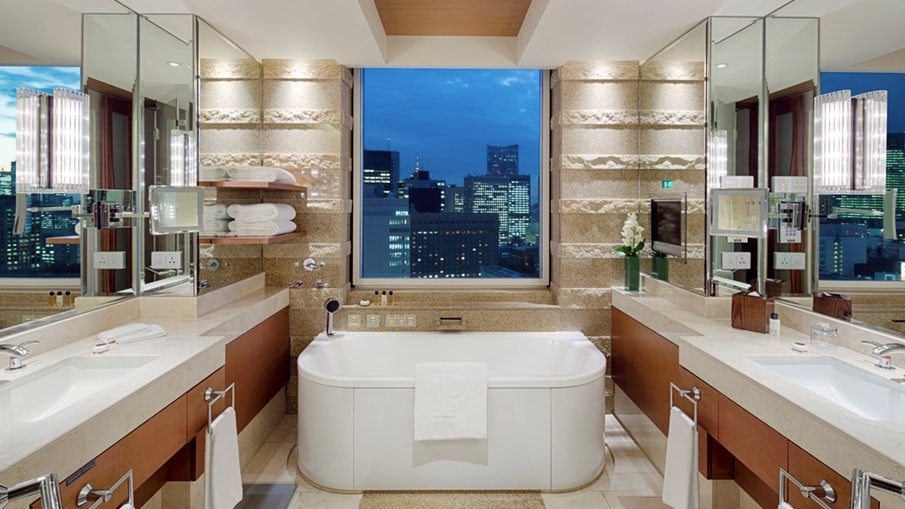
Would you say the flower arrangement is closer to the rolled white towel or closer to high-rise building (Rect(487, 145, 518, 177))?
high-rise building (Rect(487, 145, 518, 177))

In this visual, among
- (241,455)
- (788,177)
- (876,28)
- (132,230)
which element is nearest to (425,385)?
(241,455)

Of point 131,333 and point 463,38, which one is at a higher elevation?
point 463,38

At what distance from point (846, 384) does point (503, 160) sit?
280 cm

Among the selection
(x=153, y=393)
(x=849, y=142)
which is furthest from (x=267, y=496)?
(x=849, y=142)

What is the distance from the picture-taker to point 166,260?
9.16ft

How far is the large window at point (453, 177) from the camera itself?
4160mm

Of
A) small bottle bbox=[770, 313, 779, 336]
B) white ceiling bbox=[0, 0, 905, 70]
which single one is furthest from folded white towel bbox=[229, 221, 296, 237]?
small bottle bbox=[770, 313, 779, 336]

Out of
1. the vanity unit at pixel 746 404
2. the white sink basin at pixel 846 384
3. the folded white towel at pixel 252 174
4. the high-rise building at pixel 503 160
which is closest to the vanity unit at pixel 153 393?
the folded white towel at pixel 252 174

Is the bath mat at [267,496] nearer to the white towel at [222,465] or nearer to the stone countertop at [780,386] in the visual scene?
the white towel at [222,465]

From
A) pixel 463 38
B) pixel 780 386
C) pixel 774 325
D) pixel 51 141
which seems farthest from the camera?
pixel 463 38

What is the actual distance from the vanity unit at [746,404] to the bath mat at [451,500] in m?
0.84

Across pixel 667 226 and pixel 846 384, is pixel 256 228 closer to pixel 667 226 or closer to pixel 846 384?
pixel 667 226

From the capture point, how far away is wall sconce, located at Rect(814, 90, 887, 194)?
1.96m

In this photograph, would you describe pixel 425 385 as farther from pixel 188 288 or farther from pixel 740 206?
pixel 740 206
